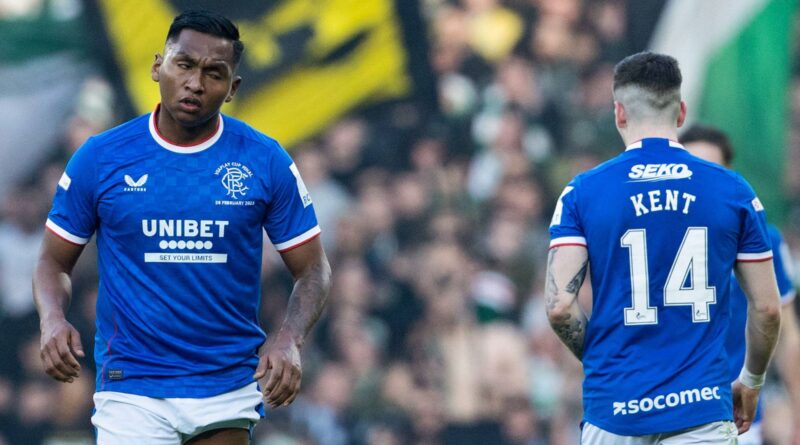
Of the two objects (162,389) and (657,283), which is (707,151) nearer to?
(657,283)

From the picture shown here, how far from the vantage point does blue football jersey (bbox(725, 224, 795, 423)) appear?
6.18 metres

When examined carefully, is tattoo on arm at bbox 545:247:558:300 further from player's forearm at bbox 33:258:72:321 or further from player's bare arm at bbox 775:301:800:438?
player's bare arm at bbox 775:301:800:438

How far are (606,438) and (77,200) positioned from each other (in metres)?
2.18

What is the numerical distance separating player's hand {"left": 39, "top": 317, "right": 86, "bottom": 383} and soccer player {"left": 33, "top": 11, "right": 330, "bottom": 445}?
0.20 m

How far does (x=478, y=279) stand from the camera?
1121 centimetres

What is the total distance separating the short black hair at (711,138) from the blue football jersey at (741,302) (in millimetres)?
419

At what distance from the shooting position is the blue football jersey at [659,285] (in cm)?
471

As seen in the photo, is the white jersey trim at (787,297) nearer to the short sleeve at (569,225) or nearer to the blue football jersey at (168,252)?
the short sleeve at (569,225)

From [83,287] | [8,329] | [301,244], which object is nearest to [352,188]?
Answer: [83,287]

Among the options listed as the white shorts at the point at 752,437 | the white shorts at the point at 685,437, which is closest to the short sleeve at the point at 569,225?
the white shorts at the point at 685,437

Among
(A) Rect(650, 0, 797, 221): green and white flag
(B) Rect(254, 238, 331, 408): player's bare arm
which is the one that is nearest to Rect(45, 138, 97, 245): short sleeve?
(B) Rect(254, 238, 331, 408): player's bare arm

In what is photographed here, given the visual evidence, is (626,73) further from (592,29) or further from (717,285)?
(592,29)

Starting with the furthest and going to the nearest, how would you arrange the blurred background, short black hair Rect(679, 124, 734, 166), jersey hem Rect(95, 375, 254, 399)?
the blurred background, short black hair Rect(679, 124, 734, 166), jersey hem Rect(95, 375, 254, 399)

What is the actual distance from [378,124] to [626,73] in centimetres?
659
